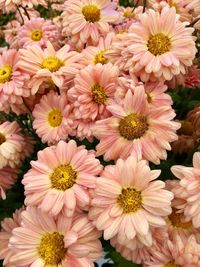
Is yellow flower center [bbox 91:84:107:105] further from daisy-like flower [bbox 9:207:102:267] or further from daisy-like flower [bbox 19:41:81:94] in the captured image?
daisy-like flower [bbox 9:207:102:267]

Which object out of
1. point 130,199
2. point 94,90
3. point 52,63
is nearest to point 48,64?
point 52,63

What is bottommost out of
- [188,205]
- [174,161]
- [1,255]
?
[1,255]

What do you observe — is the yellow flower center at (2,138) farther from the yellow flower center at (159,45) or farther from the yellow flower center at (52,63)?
the yellow flower center at (159,45)

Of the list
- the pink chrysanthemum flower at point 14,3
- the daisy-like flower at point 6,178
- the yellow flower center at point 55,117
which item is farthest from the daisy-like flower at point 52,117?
the pink chrysanthemum flower at point 14,3

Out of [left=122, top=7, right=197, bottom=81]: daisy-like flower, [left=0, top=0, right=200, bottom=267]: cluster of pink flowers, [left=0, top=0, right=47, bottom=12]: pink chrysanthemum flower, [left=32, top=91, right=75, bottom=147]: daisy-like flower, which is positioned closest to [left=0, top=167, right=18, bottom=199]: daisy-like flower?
[left=0, top=0, right=200, bottom=267]: cluster of pink flowers

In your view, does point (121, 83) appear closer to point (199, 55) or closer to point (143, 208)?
point (143, 208)

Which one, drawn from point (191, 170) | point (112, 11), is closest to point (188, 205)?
point (191, 170)
